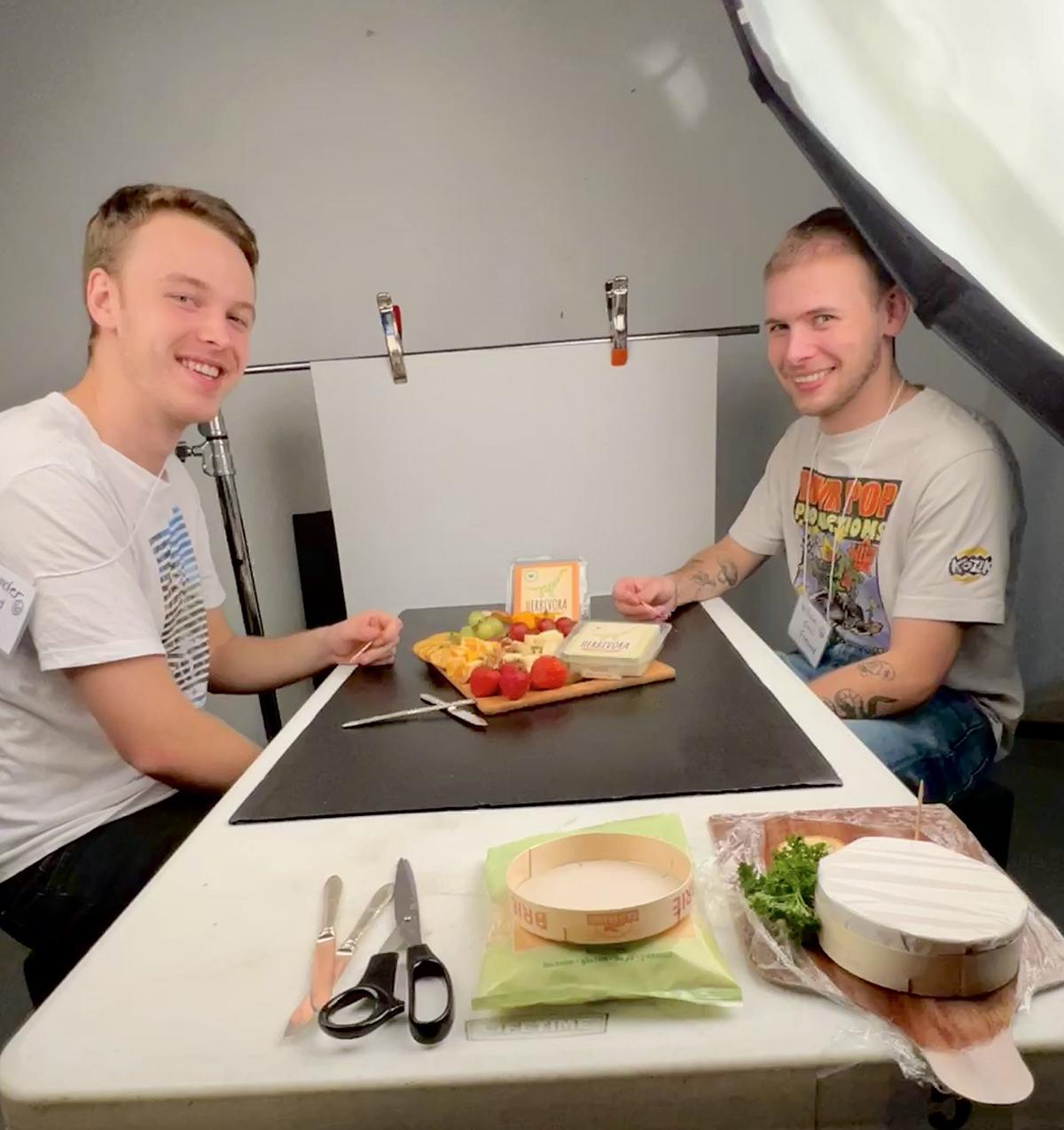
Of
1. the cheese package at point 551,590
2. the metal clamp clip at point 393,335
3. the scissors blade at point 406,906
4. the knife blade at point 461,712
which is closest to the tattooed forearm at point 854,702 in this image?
the cheese package at point 551,590

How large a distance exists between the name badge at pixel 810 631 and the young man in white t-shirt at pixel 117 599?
2.11 feet

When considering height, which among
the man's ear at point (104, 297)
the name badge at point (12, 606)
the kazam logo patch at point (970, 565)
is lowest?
the kazam logo patch at point (970, 565)

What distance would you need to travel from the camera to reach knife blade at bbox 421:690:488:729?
0.95 meters

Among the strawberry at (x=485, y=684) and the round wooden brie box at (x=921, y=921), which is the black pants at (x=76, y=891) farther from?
the round wooden brie box at (x=921, y=921)

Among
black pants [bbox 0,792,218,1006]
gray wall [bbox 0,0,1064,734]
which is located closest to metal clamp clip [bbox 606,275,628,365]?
gray wall [bbox 0,0,1064,734]

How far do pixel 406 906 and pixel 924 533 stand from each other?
36.9 inches

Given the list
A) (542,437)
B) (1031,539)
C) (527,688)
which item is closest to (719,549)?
(542,437)

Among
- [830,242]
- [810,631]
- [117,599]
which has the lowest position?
[810,631]

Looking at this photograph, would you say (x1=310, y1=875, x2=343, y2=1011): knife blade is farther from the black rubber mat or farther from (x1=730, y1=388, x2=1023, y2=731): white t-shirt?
(x1=730, y1=388, x2=1023, y2=731): white t-shirt

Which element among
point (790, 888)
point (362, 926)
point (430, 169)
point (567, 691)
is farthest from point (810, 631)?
point (430, 169)

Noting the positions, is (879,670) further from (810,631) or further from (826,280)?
(826,280)

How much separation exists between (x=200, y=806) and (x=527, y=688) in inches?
16.8

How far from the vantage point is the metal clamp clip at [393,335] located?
1.58 m

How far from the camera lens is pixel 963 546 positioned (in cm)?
119
